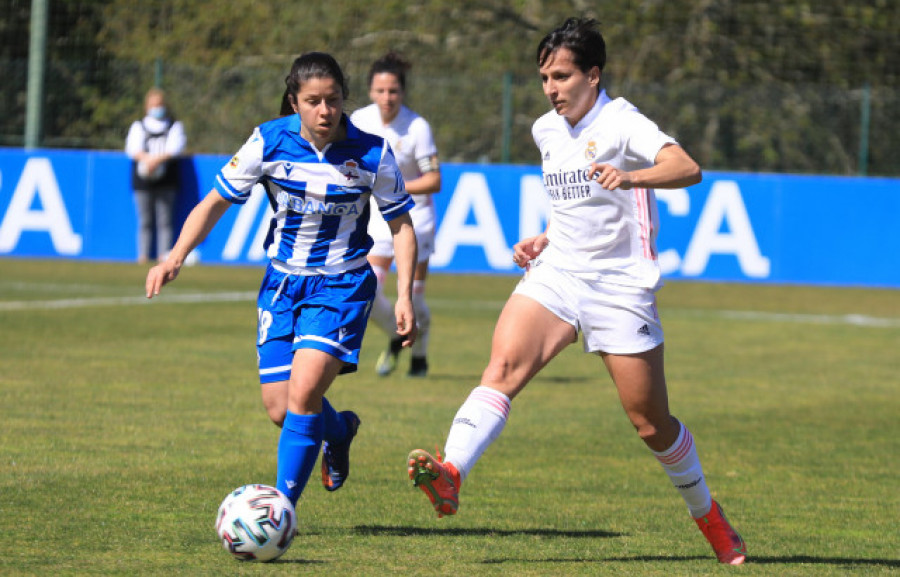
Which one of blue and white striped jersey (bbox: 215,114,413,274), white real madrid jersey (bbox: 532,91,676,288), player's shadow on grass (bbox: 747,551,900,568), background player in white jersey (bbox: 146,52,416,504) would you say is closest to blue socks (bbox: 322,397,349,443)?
background player in white jersey (bbox: 146,52,416,504)

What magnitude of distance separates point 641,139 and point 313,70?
1212 mm

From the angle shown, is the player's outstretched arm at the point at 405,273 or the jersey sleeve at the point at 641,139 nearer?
the jersey sleeve at the point at 641,139

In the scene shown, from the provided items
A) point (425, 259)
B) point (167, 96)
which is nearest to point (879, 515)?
point (425, 259)

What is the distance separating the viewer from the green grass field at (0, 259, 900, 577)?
573 cm

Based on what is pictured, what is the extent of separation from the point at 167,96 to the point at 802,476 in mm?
17505

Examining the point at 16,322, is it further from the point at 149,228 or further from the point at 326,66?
the point at 326,66

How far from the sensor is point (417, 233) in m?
11.0

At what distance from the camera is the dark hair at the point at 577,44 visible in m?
5.65

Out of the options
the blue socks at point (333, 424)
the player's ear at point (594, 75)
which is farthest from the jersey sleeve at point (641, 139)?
the blue socks at point (333, 424)

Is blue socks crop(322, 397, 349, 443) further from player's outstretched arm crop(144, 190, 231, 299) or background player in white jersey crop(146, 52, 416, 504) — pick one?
player's outstretched arm crop(144, 190, 231, 299)

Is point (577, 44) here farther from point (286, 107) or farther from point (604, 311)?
point (286, 107)

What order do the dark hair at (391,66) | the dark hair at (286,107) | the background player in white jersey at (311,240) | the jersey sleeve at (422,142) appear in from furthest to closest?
1. the jersey sleeve at (422,142)
2. the dark hair at (391,66)
3. the dark hair at (286,107)
4. the background player in white jersey at (311,240)

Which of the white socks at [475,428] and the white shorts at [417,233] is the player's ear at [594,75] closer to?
the white socks at [475,428]

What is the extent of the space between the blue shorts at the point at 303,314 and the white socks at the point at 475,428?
63 cm
